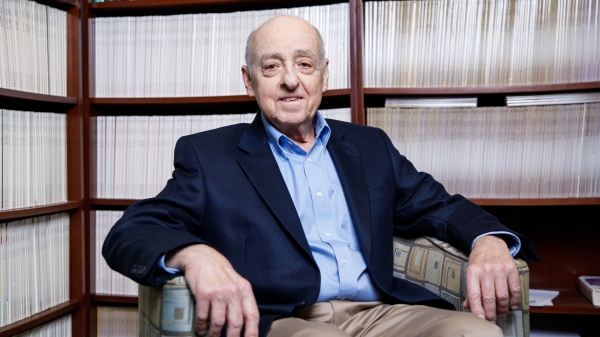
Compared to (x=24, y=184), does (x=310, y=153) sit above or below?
above

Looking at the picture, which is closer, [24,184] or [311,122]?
[311,122]

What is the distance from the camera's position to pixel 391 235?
68.1 inches

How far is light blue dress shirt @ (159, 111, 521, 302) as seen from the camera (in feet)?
5.11

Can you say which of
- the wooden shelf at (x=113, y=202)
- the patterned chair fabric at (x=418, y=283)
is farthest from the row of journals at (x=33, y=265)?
the patterned chair fabric at (x=418, y=283)

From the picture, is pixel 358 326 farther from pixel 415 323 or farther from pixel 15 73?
pixel 15 73

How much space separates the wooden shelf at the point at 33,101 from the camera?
212 cm

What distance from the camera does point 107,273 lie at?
8.39ft

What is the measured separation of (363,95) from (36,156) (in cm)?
128

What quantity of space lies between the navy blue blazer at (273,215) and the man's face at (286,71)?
0.29 feet

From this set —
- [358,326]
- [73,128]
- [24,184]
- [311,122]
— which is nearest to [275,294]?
[358,326]

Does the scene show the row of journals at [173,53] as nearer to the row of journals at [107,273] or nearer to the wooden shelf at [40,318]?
the row of journals at [107,273]

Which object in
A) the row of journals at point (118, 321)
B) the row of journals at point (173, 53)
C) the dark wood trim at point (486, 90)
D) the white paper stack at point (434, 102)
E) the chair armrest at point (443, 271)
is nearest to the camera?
the chair armrest at point (443, 271)

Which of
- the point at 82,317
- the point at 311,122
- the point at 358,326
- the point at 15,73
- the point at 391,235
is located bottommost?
the point at 82,317

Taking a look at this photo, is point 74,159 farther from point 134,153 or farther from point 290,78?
point 290,78
